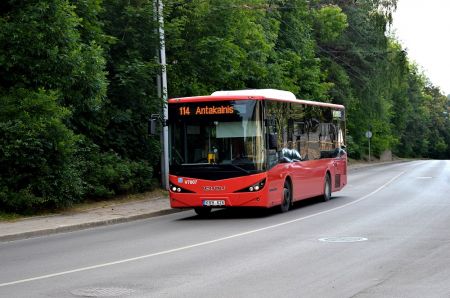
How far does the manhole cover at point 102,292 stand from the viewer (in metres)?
8.79

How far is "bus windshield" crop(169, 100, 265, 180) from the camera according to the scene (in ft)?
61.5

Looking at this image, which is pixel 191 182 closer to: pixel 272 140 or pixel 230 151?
pixel 230 151

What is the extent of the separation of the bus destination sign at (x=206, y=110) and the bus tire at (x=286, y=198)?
2.84 m

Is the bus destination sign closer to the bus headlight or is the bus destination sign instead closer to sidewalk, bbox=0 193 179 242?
the bus headlight

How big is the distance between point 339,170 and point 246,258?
15.0 metres

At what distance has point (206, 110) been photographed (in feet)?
63.2

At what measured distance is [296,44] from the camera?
45.4 meters

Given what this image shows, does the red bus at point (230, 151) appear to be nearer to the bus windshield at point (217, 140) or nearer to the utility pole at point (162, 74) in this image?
the bus windshield at point (217, 140)

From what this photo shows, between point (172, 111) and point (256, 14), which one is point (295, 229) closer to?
point (172, 111)

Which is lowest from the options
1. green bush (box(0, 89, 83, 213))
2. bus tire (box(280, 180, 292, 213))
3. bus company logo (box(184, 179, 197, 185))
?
bus tire (box(280, 180, 292, 213))

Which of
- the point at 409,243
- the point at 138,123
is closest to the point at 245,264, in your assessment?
the point at 409,243

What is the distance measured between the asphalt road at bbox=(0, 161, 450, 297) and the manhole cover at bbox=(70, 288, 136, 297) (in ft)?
0.08

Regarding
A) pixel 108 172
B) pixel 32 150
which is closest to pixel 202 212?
pixel 108 172

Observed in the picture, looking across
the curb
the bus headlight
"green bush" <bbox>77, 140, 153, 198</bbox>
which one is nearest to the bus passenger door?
"green bush" <bbox>77, 140, 153, 198</bbox>
